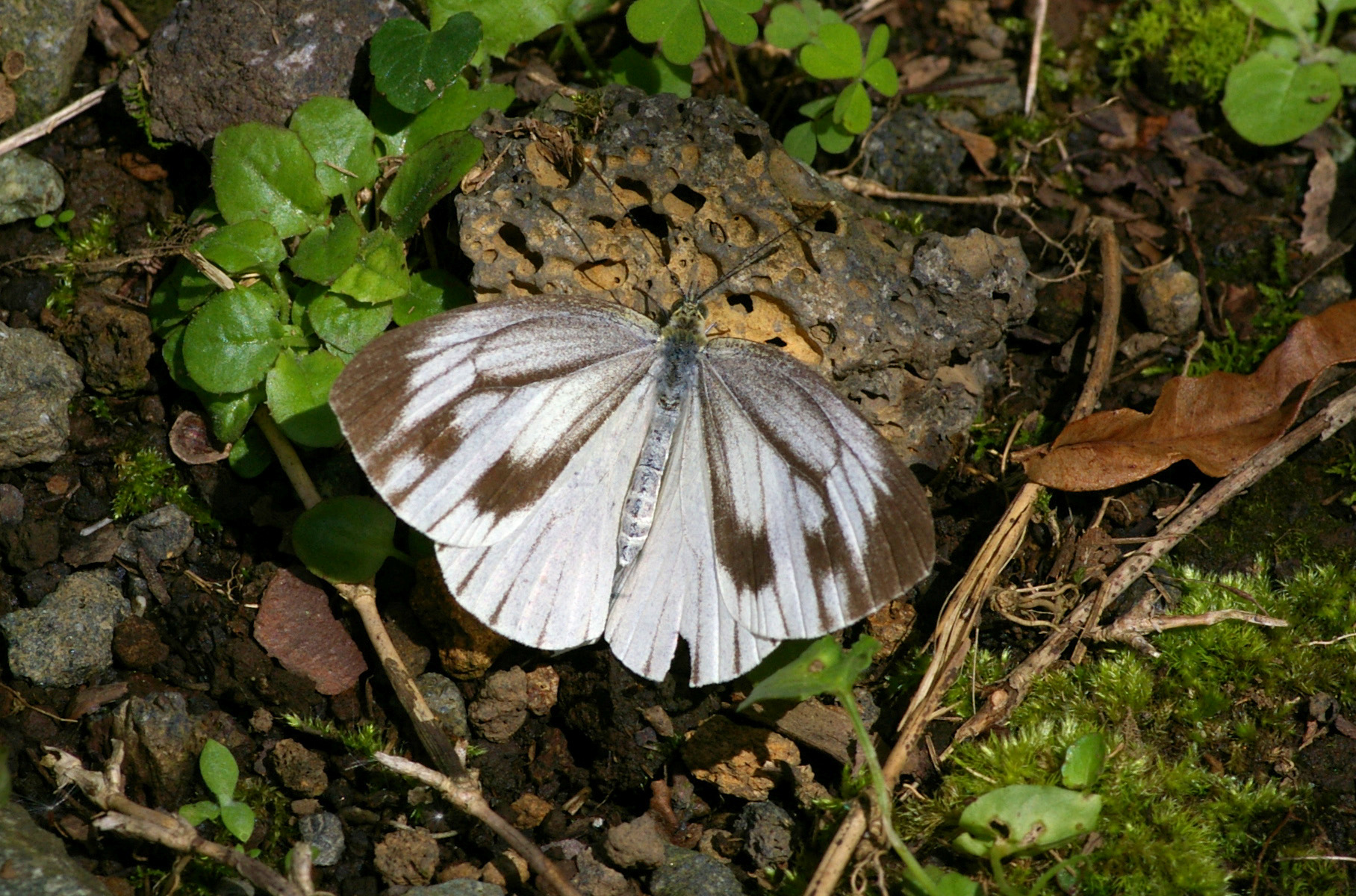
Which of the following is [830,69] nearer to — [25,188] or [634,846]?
[634,846]

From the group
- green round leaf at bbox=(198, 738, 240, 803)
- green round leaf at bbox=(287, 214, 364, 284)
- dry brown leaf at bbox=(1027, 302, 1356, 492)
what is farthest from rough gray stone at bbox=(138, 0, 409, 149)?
dry brown leaf at bbox=(1027, 302, 1356, 492)

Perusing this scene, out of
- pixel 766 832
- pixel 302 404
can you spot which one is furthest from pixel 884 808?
pixel 302 404

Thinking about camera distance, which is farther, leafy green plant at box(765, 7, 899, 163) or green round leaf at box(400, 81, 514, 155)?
leafy green plant at box(765, 7, 899, 163)

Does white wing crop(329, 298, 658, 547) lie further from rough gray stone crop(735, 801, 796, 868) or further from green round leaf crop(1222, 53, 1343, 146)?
green round leaf crop(1222, 53, 1343, 146)

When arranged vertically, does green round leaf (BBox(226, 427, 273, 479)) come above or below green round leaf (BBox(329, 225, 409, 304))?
below

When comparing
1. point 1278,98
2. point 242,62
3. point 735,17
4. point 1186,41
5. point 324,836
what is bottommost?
point 324,836

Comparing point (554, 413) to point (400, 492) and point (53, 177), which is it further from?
point (53, 177)
